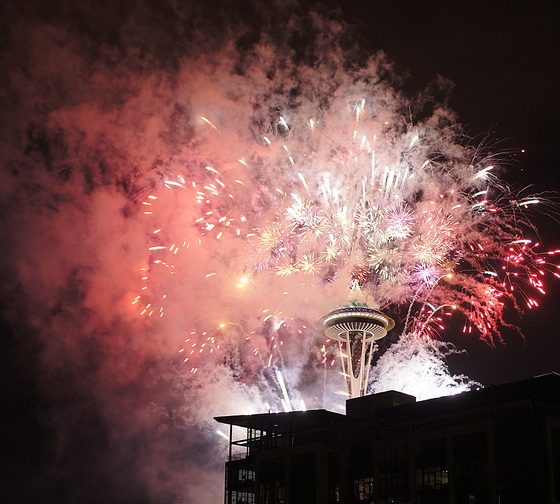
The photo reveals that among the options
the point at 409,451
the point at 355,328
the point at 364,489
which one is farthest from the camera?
the point at 355,328

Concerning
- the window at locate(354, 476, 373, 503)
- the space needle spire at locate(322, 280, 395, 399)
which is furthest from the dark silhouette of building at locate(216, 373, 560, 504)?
the space needle spire at locate(322, 280, 395, 399)

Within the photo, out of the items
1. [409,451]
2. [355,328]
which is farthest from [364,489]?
[355,328]

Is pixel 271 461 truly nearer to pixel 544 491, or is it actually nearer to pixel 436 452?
pixel 436 452

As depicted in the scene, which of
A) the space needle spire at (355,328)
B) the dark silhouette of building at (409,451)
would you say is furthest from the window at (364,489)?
the space needle spire at (355,328)

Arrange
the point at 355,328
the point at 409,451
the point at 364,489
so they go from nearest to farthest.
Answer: the point at 409,451, the point at 364,489, the point at 355,328

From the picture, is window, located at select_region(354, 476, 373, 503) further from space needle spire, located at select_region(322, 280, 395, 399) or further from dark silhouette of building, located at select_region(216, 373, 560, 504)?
space needle spire, located at select_region(322, 280, 395, 399)

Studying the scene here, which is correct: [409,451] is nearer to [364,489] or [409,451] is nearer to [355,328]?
[364,489]

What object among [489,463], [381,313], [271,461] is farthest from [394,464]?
[381,313]
